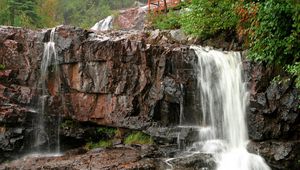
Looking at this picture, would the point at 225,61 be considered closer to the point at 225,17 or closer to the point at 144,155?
the point at 225,17

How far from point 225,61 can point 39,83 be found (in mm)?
7450

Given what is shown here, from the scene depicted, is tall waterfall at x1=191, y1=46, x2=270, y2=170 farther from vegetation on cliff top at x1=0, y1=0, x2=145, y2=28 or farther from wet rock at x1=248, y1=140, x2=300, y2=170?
vegetation on cliff top at x1=0, y1=0, x2=145, y2=28

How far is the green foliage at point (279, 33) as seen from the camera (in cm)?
916

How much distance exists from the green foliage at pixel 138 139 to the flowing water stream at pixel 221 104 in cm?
141

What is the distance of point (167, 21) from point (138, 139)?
23.6 feet

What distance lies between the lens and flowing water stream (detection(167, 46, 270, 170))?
12.5 meters

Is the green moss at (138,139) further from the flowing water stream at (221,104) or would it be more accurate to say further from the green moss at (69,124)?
the green moss at (69,124)

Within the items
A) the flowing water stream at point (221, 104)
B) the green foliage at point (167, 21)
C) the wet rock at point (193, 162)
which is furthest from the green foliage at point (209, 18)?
the wet rock at point (193, 162)

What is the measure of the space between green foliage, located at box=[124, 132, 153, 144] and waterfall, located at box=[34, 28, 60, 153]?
2966 millimetres

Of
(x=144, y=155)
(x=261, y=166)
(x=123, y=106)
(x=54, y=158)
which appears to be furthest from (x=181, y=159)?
(x=54, y=158)

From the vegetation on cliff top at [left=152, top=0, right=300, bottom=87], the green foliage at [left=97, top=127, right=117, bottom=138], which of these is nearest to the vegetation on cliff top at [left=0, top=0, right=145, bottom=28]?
the green foliage at [left=97, top=127, right=117, bottom=138]

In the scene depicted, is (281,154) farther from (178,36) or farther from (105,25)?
(105,25)

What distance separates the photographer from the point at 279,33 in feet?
32.9

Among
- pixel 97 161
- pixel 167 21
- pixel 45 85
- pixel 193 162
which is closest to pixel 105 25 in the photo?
pixel 167 21
